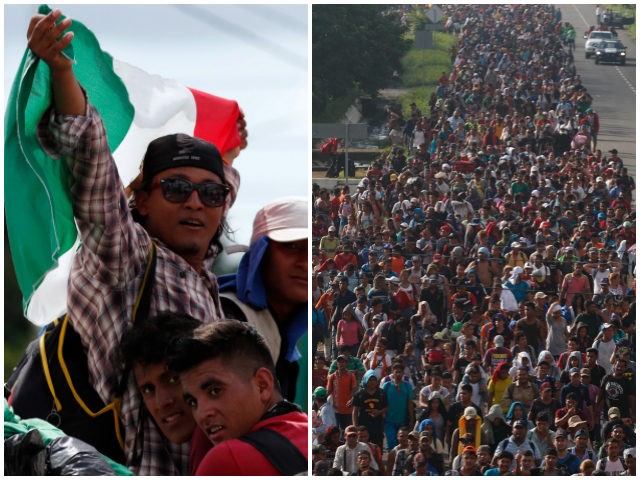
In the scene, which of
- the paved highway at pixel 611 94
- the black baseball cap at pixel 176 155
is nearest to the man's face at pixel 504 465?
the paved highway at pixel 611 94

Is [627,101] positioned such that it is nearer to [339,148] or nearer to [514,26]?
[514,26]

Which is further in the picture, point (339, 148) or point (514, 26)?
point (514, 26)

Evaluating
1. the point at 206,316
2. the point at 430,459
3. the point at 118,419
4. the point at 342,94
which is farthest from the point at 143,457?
the point at 342,94

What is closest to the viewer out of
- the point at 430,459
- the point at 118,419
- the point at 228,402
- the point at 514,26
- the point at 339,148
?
Answer: the point at 228,402

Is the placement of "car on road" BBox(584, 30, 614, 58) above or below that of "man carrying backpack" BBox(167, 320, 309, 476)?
above

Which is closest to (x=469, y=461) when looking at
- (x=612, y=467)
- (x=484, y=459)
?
(x=484, y=459)

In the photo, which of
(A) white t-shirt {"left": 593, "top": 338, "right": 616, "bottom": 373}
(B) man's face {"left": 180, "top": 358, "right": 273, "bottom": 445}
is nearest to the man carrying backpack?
(B) man's face {"left": 180, "top": 358, "right": 273, "bottom": 445}

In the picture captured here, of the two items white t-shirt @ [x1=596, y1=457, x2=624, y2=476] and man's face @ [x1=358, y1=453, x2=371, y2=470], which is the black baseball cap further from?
white t-shirt @ [x1=596, y1=457, x2=624, y2=476]
